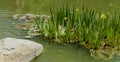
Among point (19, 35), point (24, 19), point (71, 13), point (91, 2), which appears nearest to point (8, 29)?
point (19, 35)

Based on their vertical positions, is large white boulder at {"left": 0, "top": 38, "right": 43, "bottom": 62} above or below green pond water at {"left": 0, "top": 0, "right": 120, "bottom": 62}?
above

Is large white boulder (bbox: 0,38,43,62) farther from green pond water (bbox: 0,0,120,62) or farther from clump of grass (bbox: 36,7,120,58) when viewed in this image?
clump of grass (bbox: 36,7,120,58)

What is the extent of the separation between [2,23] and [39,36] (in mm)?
1660

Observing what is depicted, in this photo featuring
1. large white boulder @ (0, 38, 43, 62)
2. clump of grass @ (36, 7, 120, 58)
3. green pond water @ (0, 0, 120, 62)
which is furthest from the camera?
clump of grass @ (36, 7, 120, 58)

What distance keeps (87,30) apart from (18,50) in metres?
2.07

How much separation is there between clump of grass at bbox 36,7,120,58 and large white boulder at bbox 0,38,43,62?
1.04 meters

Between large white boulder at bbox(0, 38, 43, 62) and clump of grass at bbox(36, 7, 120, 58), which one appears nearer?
large white boulder at bbox(0, 38, 43, 62)

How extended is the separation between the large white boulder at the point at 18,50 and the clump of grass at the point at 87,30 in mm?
1035

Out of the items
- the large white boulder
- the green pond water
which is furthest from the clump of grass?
the large white boulder

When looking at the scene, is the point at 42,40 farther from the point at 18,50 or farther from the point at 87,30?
the point at 18,50

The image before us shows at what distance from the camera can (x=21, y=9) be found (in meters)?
12.4

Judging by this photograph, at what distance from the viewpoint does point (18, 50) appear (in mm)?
6629

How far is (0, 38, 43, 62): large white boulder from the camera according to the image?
6348 mm

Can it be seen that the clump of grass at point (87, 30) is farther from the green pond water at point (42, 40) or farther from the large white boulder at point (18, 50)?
the large white boulder at point (18, 50)
